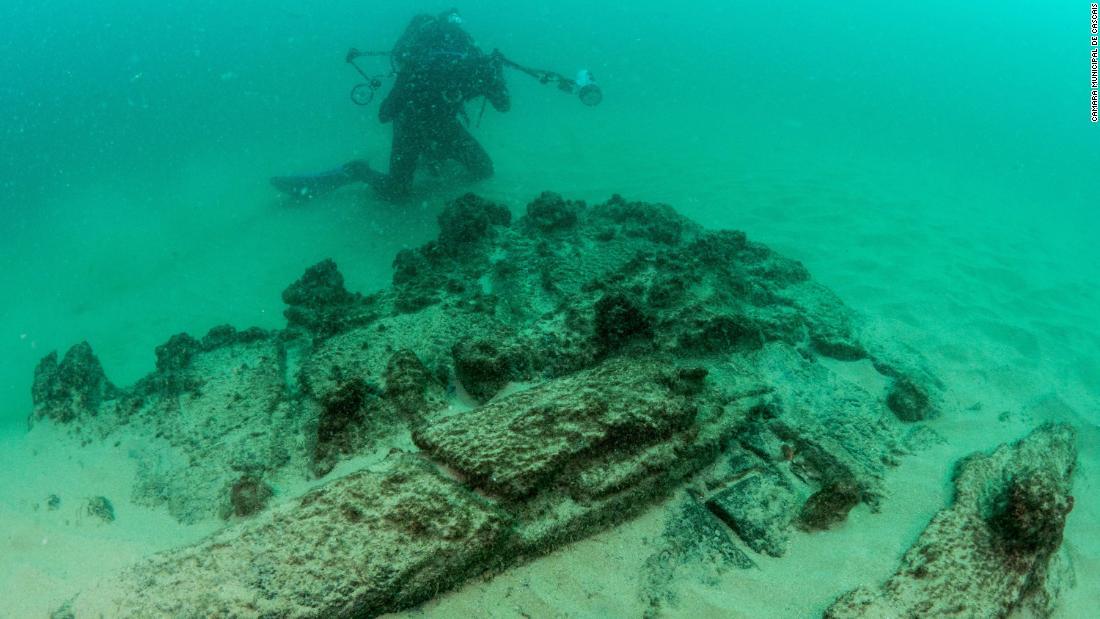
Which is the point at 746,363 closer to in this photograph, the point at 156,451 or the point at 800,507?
the point at 800,507

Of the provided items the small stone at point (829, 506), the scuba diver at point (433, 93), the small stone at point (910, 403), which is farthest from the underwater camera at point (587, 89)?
the small stone at point (829, 506)

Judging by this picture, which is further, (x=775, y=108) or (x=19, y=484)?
(x=775, y=108)

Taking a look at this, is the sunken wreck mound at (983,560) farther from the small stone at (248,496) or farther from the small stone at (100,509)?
the small stone at (100,509)

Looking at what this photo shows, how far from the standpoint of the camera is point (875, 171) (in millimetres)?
17734

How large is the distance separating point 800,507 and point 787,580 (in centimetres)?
48

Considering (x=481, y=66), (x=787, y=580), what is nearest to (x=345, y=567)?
(x=787, y=580)

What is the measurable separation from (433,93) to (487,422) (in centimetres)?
835

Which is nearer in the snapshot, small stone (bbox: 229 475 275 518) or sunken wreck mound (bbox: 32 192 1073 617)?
sunken wreck mound (bbox: 32 192 1073 617)

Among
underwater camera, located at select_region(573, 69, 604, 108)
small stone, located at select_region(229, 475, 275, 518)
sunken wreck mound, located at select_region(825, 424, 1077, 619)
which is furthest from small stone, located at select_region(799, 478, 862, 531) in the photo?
underwater camera, located at select_region(573, 69, 604, 108)

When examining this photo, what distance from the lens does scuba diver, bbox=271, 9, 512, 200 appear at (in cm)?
934

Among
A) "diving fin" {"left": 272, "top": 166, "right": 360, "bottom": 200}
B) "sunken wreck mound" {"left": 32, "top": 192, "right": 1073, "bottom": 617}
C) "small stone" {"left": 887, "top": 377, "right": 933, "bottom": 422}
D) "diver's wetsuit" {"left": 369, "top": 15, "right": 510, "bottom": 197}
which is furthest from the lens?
"diving fin" {"left": 272, "top": 166, "right": 360, "bottom": 200}

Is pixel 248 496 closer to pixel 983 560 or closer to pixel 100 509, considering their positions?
pixel 100 509

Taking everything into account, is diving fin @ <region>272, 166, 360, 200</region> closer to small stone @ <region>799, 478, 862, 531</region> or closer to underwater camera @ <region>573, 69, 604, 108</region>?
underwater camera @ <region>573, 69, 604, 108</region>

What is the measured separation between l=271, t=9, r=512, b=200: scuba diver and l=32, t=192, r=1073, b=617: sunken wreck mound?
5439 millimetres
